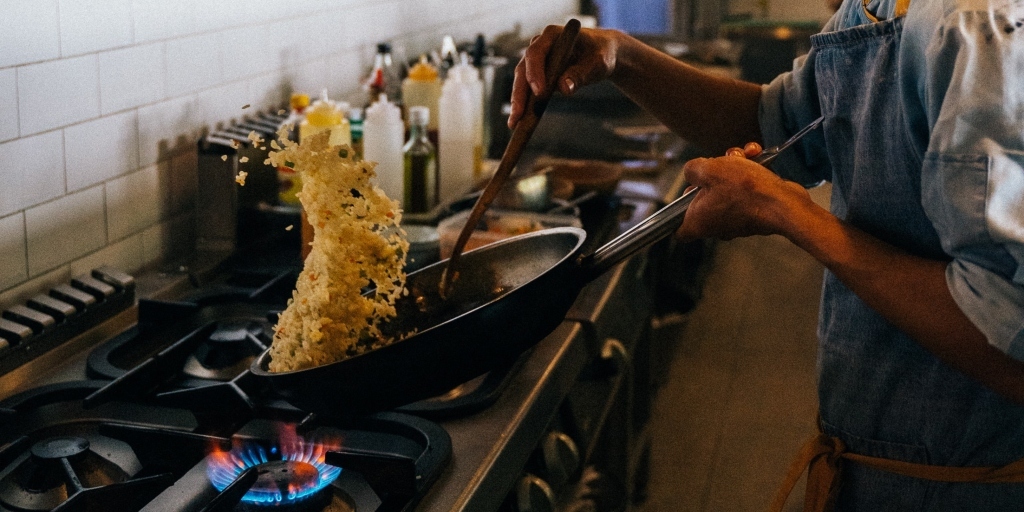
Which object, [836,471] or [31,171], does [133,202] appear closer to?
[31,171]

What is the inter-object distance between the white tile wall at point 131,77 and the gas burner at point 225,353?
460mm

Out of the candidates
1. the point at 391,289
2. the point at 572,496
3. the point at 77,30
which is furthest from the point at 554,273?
the point at 77,30

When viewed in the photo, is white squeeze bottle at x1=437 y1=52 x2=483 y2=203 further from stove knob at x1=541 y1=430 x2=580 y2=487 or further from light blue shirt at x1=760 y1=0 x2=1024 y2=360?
light blue shirt at x1=760 y1=0 x2=1024 y2=360

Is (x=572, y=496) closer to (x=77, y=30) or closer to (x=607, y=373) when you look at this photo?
(x=607, y=373)

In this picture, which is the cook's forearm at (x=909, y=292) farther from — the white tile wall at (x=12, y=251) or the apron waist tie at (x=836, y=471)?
the white tile wall at (x=12, y=251)

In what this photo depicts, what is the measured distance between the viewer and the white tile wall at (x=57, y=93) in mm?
1550

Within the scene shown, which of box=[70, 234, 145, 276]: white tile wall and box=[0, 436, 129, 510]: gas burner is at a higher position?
box=[70, 234, 145, 276]: white tile wall

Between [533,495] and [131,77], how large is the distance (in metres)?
1.02

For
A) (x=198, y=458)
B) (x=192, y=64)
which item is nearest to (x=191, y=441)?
(x=198, y=458)

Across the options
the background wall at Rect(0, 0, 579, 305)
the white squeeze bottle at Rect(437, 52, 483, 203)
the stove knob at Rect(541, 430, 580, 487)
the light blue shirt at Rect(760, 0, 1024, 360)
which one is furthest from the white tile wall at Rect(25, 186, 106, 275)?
the light blue shirt at Rect(760, 0, 1024, 360)

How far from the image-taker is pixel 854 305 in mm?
1321

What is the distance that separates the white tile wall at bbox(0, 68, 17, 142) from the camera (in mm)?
1497

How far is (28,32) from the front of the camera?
153cm

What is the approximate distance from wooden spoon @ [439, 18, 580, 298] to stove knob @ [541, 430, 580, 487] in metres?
0.32
